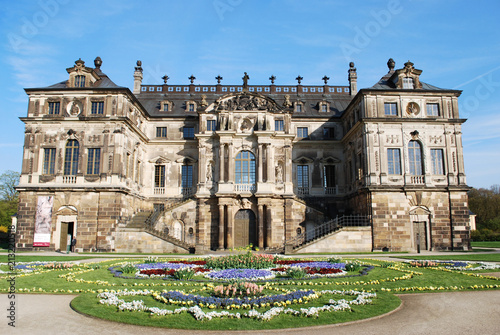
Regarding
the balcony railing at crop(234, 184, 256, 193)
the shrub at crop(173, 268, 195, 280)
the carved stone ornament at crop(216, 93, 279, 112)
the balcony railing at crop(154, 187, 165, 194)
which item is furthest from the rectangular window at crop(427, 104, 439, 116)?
the shrub at crop(173, 268, 195, 280)

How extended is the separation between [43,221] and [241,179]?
19748 mm

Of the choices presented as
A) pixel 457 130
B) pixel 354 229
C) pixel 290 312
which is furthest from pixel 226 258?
pixel 457 130

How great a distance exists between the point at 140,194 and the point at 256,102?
16660mm

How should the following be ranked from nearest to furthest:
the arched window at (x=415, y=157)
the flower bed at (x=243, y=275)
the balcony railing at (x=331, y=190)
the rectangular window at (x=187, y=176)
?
the flower bed at (x=243, y=275), the arched window at (x=415, y=157), the balcony railing at (x=331, y=190), the rectangular window at (x=187, y=176)

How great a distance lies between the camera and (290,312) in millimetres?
10023

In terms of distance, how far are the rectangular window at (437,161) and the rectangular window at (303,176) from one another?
13730mm

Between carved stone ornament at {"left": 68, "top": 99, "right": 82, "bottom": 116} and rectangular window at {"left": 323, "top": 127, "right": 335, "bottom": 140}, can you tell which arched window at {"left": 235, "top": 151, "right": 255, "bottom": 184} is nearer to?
rectangular window at {"left": 323, "top": 127, "right": 335, "bottom": 140}

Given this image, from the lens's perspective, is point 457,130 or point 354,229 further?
point 457,130

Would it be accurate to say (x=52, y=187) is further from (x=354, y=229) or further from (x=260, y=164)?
(x=354, y=229)

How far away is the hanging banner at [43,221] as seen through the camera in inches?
1407

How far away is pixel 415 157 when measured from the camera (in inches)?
1481

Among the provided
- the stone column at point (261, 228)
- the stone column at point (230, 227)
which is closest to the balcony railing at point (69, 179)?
the stone column at point (230, 227)

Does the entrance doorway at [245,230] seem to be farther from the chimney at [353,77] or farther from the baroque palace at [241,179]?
the chimney at [353,77]

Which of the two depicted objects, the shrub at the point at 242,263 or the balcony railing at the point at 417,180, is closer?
the shrub at the point at 242,263
